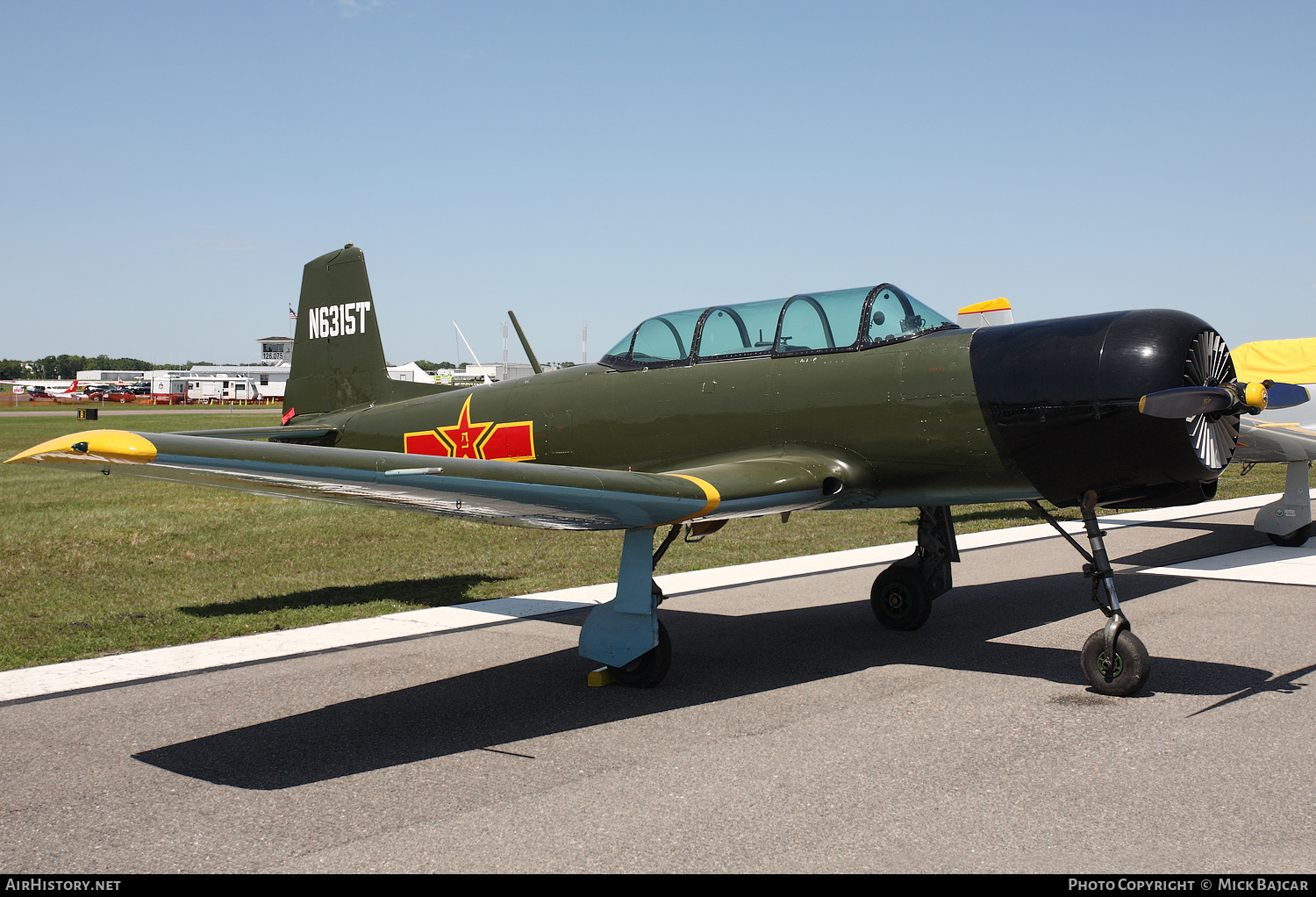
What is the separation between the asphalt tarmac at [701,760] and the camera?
3902 millimetres

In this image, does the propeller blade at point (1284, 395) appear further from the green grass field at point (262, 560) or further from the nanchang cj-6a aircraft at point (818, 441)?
the green grass field at point (262, 560)

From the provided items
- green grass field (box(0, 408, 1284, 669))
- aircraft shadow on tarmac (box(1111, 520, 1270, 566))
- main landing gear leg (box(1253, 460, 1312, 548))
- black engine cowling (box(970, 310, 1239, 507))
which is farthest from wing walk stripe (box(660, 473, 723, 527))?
main landing gear leg (box(1253, 460, 1312, 548))

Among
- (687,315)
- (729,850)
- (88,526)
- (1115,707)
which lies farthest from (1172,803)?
(88,526)

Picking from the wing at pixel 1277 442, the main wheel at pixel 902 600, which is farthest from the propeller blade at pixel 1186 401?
the wing at pixel 1277 442

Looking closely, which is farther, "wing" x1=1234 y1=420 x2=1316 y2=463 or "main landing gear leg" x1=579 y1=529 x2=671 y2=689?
"wing" x1=1234 y1=420 x2=1316 y2=463

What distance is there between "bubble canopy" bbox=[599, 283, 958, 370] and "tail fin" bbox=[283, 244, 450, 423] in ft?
12.1

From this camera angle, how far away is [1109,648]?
6082 millimetres

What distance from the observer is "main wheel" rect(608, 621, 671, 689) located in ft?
21.3

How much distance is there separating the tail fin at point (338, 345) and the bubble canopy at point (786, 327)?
3673 millimetres

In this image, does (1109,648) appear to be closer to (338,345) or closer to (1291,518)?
(338,345)

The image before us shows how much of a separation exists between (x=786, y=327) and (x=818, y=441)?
0.95 metres

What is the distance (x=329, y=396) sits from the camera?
1102 centimetres

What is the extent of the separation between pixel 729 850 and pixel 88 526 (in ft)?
46.6

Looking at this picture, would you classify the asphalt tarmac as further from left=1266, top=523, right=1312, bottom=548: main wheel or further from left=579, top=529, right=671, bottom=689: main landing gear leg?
left=1266, top=523, right=1312, bottom=548: main wheel
